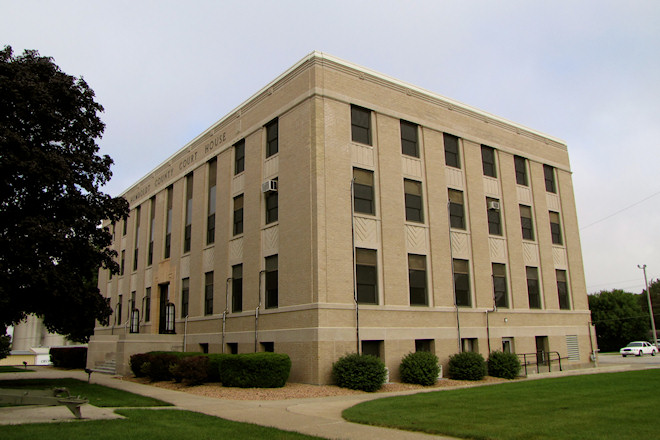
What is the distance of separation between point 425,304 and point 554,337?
9.91 meters

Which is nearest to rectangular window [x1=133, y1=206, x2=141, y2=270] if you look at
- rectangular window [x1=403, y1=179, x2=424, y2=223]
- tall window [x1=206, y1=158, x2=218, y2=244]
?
tall window [x1=206, y1=158, x2=218, y2=244]

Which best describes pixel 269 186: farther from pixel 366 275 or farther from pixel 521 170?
pixel 521 170

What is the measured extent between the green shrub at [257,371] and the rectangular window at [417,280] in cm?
726

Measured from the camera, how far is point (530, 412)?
40.9ft

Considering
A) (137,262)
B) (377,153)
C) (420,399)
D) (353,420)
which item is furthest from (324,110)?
(137,262)

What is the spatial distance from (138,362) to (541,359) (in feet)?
67.8

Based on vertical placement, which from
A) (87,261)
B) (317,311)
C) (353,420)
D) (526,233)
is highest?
(526,233)

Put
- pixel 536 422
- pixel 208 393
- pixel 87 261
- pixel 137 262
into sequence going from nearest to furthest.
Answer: pixel 536 422 < pixel 208 393 < pixel 87 261 < pixel 137 262

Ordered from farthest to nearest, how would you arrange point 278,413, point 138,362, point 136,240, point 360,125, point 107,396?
1. point 136,240
2. point 138,362
3. point 360,125
4. point 107,396
5. point 278,413

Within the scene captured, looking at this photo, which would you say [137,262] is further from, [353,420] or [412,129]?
[353,420]

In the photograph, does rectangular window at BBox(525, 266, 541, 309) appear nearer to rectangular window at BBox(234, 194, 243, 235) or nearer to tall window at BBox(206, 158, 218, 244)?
rectangular window at BBox(234, 194, 243, 235)

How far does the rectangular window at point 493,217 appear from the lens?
2944cm

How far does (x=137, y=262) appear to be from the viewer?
3928 cm

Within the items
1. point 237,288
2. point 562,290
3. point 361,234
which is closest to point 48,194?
point 237,288
